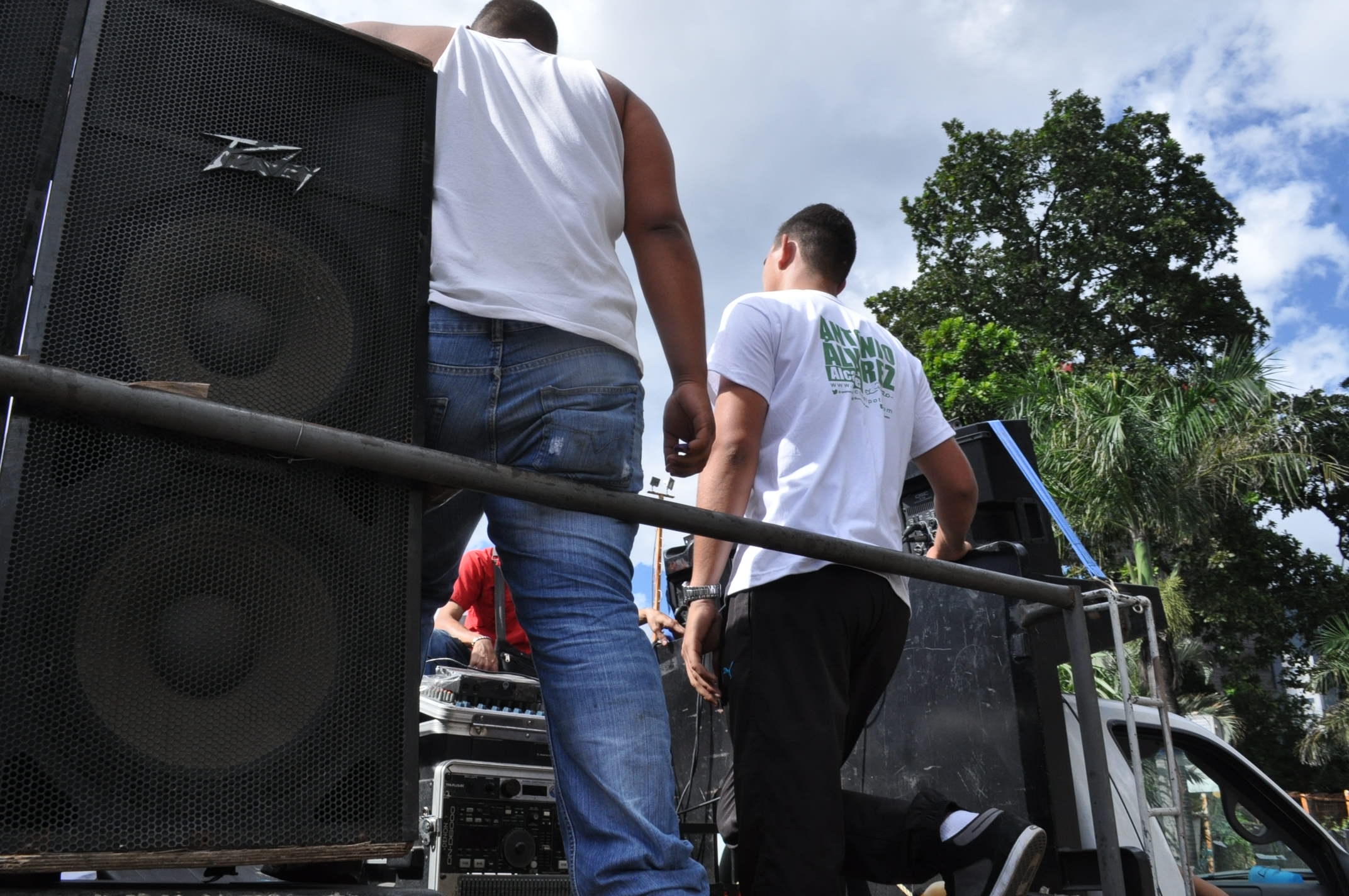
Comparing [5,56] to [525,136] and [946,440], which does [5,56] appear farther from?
[946,440]

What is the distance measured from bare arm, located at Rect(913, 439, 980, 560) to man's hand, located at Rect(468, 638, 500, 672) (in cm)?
186

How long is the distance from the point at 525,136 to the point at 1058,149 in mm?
30288

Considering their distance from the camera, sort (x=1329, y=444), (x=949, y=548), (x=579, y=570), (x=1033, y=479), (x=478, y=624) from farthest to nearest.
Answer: (x=1329, y=444) → (x=478, y=624) → (x=1033, y=479) → (x=949, y=548) → (x=579, y=570)

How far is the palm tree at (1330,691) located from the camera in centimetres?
2244

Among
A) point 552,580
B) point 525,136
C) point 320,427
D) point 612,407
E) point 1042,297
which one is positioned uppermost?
point 1042,297

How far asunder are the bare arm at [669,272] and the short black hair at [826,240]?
115cm

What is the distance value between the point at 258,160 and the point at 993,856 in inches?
79.8

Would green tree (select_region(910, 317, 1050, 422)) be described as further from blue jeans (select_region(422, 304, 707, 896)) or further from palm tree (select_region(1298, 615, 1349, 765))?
blue jeans (select_region(422, 304, 707, 896))

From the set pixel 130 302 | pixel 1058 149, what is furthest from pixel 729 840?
pixel 1058 149

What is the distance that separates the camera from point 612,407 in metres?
2.00

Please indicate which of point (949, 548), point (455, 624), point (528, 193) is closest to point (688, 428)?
point (528, 193)

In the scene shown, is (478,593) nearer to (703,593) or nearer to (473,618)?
(473,618)

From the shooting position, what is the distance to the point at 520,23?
8.14 ft

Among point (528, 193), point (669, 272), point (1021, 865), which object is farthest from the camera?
point (1021, 865)
